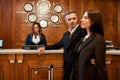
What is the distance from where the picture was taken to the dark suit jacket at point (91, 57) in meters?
2.41

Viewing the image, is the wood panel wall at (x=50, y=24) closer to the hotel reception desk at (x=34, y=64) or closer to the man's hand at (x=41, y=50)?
the hotel reception desk at (x=34, y=64)

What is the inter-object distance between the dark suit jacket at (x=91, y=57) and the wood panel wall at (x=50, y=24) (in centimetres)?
401

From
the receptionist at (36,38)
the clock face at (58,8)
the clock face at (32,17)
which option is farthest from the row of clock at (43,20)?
the receptionist at (36,38)

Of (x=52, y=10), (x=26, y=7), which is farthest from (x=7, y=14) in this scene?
(x=52, y=10)

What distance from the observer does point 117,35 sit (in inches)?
266

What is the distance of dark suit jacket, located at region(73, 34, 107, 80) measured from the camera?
7.91ft

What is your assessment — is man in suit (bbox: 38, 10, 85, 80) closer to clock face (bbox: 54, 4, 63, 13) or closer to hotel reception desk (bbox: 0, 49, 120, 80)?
hotel reception desk (bbox: 0, 49, 120, 80)

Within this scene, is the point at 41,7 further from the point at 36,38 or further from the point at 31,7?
the point at 36,38

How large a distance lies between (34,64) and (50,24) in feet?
9.34

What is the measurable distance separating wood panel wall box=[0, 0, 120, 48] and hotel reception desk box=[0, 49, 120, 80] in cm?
268

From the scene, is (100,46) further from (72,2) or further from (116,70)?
(72,2)

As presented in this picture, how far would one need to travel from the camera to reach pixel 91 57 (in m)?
2.47

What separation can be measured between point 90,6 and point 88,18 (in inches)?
164

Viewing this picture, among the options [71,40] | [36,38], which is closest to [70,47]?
[71,40]
